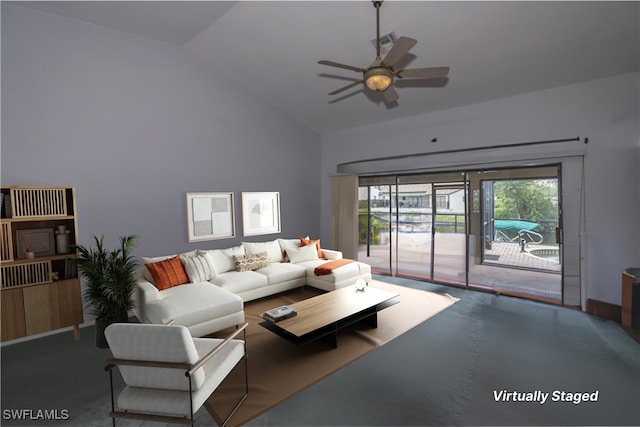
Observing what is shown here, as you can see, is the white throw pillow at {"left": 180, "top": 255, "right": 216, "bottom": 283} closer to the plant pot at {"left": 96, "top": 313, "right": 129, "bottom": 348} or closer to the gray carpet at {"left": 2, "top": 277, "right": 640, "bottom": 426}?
the plant pot at {"left": 96, "top": 313, "right": 129, "bottom": 348}

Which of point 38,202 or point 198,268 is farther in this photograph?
point 198,268

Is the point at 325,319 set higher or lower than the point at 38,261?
lower

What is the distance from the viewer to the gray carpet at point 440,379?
2.40 m

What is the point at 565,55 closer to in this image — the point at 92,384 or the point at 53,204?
the point at 92,384

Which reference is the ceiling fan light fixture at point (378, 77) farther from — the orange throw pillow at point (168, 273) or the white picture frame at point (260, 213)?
the white picture frame at point (260, 213)

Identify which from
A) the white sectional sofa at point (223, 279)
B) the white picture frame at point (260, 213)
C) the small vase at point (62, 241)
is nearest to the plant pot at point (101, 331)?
the white sectional sofa at point (223, 279)

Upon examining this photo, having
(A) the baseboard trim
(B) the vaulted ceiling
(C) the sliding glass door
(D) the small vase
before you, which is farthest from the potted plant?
(A) the baseboard trim

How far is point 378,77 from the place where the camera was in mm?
2838

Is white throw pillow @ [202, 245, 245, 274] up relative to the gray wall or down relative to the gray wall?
down

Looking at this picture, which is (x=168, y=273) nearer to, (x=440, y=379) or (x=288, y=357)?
(x=288, y=357)

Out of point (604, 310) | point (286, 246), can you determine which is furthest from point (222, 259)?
point (604, 310)

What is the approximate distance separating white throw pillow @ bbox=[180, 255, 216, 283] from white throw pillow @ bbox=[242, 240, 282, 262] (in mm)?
895

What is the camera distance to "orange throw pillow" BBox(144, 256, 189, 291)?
4.13 metres

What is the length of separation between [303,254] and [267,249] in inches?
27.5
